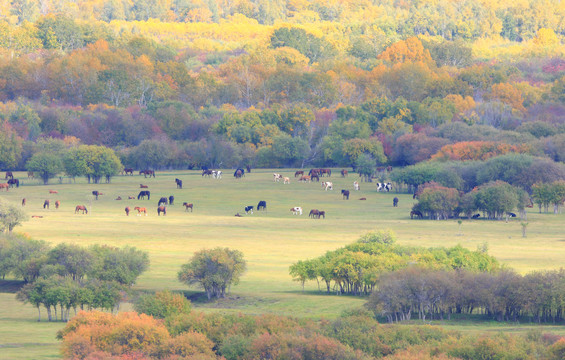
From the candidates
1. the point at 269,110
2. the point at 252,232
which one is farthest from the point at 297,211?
the point at 269,110

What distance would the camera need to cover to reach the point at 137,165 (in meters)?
118

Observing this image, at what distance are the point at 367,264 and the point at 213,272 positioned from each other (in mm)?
7296

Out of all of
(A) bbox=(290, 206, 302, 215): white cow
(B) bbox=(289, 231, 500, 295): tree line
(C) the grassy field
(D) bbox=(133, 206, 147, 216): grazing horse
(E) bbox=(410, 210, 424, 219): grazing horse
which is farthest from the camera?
(A) bbox=(290, 206, 302, 215): white cow

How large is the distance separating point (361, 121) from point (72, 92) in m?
63.1

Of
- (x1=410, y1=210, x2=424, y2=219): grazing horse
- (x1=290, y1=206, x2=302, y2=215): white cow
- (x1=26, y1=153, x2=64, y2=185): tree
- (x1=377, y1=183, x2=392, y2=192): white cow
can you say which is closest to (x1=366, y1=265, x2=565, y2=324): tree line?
(x1=410, y1=210, x2=424, y2=219): grazing horse

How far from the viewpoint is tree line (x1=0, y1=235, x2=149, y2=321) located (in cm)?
4216

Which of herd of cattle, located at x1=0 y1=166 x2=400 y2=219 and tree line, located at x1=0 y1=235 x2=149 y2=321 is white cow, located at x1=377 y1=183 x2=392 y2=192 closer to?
herd of cattle, located at x1=0 y1=166 x2=400 y2=219

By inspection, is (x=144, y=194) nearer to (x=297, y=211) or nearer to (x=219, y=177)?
(x=297, y=211)

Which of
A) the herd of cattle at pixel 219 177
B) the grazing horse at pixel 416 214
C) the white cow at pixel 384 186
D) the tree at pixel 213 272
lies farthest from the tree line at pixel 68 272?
the white cow at pixel 384 186

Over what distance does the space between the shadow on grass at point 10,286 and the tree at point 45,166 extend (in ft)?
166

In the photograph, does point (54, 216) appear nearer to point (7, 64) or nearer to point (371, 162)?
point (371, 162)

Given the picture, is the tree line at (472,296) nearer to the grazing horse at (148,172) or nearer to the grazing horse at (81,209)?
the grazing horse at (81,209)

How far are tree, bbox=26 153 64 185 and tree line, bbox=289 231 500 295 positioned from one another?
5586 centimetres

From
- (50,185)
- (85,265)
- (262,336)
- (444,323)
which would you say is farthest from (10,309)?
(50,185)
